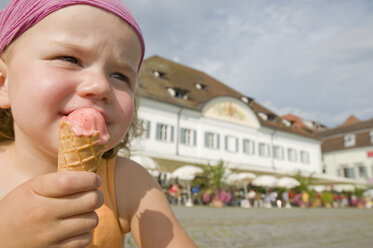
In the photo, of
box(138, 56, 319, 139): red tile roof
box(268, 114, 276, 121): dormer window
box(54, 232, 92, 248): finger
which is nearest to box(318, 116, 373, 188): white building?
box(138, 56, 319, 139): red tile roof

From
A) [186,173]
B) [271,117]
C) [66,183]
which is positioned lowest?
[66,183]

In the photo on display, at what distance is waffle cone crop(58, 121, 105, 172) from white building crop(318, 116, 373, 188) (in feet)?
138

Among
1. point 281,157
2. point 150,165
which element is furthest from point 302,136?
point 150,165

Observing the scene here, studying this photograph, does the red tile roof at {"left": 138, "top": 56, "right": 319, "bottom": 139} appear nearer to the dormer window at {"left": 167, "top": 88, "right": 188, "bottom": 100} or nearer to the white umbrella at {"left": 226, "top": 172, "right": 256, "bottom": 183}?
the dormer window at {"left": 167, "top": 88, "right": 188, "bottom": 100}

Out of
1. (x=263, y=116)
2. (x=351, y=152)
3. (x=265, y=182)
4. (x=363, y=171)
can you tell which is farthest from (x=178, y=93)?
(x=363, y=171)

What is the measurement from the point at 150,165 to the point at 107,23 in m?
13.6

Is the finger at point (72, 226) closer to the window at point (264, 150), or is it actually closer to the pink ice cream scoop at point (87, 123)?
the pink ice cream scoop at point (87, 123)

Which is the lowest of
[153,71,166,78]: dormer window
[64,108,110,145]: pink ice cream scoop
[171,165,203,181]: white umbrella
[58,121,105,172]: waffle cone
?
[58,121,105,172]: waffle cone

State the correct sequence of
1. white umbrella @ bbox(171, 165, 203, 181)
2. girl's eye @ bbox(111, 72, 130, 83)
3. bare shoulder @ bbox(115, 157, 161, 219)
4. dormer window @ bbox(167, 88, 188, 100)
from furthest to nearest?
dormer window @ bbox(167, 88, 188, 100) → white umbrella @ bbox(171, 165, 203, 181) → bare shoulder @ bbox(115, 157, 161, 219) → girl's eye @ bbox(111, 72, 130, 83)

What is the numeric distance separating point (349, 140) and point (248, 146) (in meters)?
22.3

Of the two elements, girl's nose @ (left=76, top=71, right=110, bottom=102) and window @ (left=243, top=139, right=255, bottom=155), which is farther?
window @ (left=243, top=139, right=255, bottom=155)

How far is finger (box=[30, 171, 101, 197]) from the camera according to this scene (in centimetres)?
65

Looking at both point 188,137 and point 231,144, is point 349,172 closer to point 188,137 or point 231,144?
point 231,144

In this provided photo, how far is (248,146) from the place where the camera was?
1016 inches
